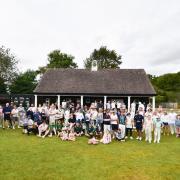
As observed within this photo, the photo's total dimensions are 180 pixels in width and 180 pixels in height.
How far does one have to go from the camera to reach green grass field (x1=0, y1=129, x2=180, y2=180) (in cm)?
1124

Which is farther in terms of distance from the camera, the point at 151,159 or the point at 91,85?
the point at 91,85

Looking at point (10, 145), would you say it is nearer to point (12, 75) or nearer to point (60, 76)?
point (60, 76)

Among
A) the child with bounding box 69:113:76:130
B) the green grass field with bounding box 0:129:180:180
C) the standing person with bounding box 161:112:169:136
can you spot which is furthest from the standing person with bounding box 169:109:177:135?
the child with bounding box 69:113:76:130

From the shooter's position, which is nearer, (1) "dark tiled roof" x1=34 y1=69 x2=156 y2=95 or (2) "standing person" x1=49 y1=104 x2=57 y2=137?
(2) "standing person" x1=49 y1=104 x2=57 y2=137

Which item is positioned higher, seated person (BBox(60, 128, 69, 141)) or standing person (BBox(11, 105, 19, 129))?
standing person (BBox(11, 105, 19, 129))

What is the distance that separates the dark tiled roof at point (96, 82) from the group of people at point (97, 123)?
1206 centimetres

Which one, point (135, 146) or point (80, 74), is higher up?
point (80, 74)

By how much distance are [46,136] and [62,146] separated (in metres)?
3.69

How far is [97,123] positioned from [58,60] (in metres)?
46.7

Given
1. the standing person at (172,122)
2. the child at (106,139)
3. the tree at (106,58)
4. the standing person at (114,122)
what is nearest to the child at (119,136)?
the standing person at (114,122)

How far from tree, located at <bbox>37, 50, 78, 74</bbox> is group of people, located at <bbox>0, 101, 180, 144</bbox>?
1650 inches

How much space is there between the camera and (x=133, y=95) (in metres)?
34.4

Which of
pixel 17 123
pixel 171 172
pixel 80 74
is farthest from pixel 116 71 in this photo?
pixel 171 172

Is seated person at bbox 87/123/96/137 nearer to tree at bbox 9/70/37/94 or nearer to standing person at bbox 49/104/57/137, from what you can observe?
standing person at bbox 49/104/57/137
